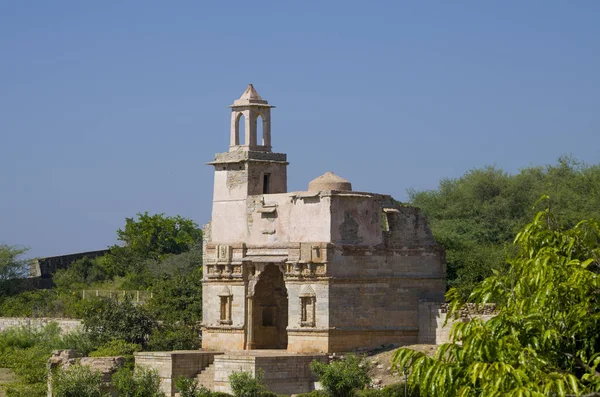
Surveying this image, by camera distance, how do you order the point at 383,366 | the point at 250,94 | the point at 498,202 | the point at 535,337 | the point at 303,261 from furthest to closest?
the point at 498,202 < the point at 250,94 < the point at 303,261 < the point at 383,366 < the point at 535,337

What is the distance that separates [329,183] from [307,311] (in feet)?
10.4

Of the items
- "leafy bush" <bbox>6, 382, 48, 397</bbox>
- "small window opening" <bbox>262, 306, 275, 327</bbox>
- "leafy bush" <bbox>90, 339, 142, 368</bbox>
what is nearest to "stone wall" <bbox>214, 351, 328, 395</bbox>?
"leafy bush" <bbox>90, 339, 142, 368</bbox>

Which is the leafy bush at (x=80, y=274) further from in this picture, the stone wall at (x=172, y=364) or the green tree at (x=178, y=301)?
the stone wall at (x=172, y=364)

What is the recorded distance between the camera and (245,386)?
30.8m

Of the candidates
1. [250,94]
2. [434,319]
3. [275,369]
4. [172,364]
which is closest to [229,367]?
[275,369]

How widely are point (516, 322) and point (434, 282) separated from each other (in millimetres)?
17521

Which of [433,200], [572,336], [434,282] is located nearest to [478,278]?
[434,282]

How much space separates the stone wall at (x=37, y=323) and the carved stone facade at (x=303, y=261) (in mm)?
7426

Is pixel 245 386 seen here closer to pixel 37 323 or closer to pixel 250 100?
pixel 250 100

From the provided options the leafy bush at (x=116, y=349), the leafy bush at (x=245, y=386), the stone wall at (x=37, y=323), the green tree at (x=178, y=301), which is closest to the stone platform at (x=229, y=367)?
the leafy bush at (x=245, y=386)

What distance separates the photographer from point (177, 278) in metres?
43.0

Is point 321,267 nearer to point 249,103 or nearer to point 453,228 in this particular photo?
point 249,103

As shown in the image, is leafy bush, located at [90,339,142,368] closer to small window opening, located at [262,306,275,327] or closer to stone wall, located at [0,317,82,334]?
small window opening, located at [262,306,275,327]

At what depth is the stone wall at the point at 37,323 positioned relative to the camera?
43125mm
